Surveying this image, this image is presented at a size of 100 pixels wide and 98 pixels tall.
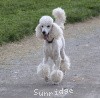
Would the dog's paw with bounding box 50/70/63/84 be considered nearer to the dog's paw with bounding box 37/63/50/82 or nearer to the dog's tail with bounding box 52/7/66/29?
the dog's paw with bounding box 37/63/50/82

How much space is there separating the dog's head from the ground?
0.89 meters

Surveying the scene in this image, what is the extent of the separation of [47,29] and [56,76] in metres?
0.87

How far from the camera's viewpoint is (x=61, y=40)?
31.1ft

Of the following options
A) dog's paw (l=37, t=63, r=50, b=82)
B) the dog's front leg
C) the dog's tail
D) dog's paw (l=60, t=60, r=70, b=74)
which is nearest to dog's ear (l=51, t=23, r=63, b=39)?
the dog's front leg

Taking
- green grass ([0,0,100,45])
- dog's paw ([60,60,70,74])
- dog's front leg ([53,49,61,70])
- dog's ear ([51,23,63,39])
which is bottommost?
green grass ([0,0,100,45])

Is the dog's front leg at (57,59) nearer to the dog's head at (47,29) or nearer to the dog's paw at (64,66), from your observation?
the dog's head at (47,29)

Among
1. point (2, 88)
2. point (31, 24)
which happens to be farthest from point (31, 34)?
point (2, 88)

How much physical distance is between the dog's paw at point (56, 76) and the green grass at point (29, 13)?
443 centimetres

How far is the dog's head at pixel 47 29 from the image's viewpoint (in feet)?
29.0

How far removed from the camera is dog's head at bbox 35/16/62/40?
8828 mm

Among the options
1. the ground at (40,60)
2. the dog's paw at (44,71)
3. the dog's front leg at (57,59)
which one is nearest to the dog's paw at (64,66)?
the ground at (40,60)

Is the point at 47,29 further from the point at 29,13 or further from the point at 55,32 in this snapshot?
the point at 29,13

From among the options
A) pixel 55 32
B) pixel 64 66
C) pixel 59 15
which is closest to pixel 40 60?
pixel 59 15

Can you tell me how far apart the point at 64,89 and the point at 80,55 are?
11.1 feet
